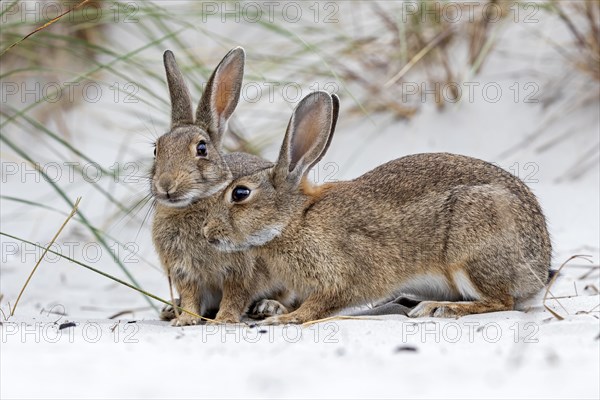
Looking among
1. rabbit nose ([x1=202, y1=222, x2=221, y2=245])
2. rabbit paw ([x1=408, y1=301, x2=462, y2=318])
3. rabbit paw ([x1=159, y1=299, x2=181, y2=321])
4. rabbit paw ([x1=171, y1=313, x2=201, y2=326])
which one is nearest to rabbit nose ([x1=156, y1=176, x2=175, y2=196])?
rabbit nose ([x1=202, y1=222, x2=221, y2=245])

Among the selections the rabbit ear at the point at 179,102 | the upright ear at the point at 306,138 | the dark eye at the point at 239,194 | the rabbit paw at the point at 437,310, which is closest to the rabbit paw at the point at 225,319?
the dark eye at the point at 239,194

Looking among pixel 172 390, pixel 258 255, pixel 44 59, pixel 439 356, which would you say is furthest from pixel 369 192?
pixel 44 59

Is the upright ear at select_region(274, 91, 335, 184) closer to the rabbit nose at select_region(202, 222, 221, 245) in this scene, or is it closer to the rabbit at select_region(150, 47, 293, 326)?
the rabbit at select_region(150, 47, 293, 326)

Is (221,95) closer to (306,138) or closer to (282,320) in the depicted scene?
(306,138)

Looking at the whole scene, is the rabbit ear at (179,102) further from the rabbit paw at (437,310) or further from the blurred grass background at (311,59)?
the blurred grass background at (311,59)

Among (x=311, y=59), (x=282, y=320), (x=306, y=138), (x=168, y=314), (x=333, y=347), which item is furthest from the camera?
(x=311, y=59)

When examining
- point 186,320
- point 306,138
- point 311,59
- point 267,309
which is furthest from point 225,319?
point 311,59

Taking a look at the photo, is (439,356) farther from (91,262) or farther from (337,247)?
(91,262)
